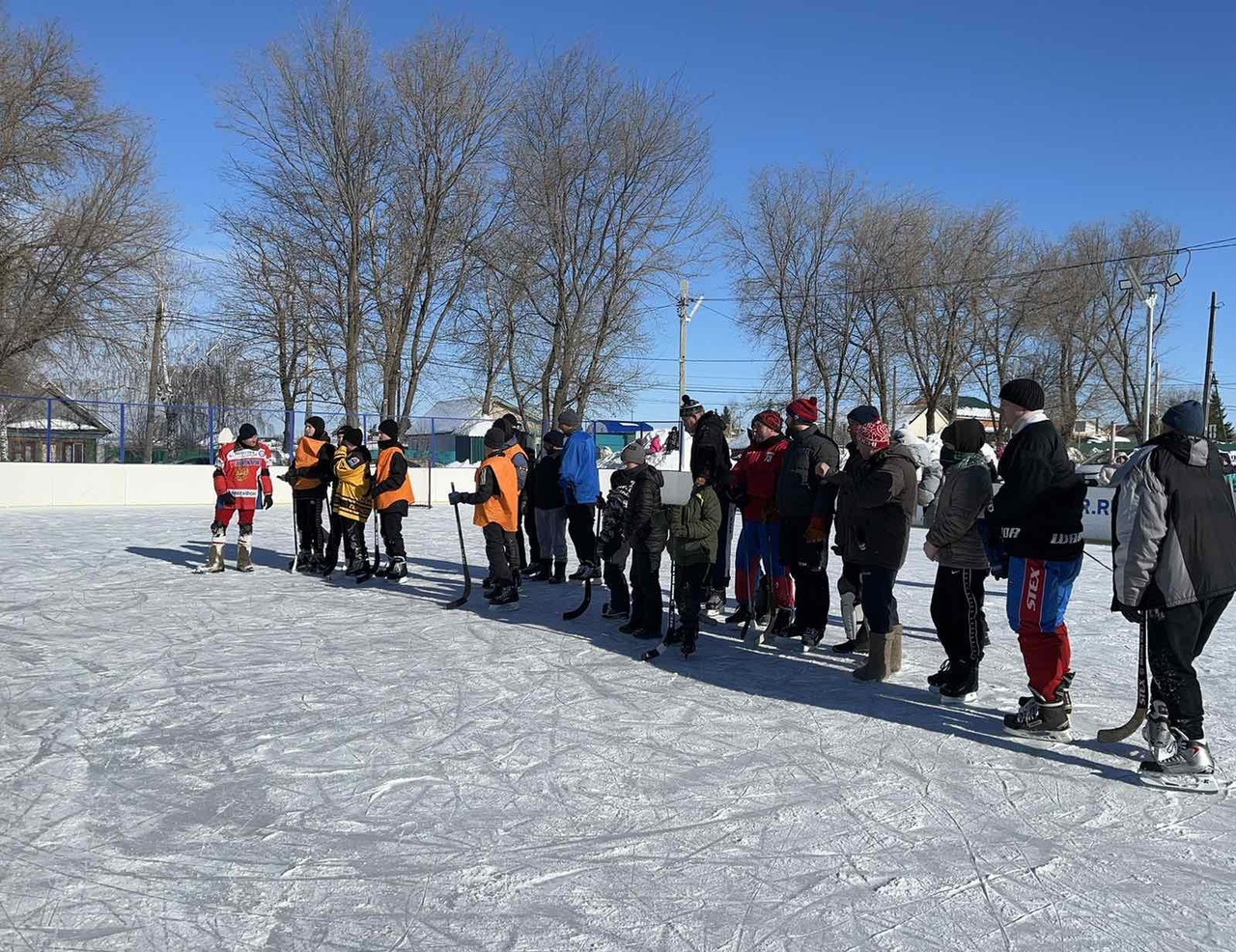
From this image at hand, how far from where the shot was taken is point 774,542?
7.27 meters

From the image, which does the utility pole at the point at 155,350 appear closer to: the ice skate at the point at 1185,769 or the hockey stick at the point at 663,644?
the hockey stick at the point at 663,644

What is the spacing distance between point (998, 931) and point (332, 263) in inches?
1019

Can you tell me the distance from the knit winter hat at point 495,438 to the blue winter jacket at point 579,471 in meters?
1.05

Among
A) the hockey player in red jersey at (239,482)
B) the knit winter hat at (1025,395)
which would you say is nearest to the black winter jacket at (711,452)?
the knit winter hat at (1025,395)

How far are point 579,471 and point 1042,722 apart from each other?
5408mm

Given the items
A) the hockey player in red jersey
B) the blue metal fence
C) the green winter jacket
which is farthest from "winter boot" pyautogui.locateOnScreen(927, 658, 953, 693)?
the blue metal fence

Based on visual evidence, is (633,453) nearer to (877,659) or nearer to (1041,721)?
(877,659)

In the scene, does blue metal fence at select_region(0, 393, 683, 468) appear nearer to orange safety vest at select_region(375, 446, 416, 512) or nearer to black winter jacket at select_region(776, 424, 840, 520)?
orange safety vest at select_region(375, 446, 416, 512)

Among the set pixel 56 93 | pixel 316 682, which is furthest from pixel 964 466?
pixel 56 93

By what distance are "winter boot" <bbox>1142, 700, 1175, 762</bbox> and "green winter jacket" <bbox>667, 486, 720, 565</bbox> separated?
291 cm

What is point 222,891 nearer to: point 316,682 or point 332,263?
point 316,682

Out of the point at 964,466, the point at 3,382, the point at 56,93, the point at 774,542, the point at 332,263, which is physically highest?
the point at 56,93

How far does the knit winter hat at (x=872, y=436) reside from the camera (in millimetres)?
5941

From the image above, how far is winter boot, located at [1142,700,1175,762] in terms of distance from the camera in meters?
4.29
